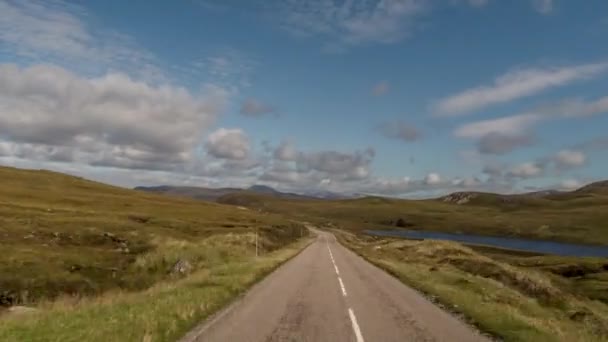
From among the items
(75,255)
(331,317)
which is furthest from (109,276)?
(331,317)

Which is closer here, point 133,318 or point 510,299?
point 133,318

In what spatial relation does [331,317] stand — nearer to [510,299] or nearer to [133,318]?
[133,318]

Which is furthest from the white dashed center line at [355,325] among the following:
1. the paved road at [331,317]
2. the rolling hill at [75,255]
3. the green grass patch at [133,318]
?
the rolling hill at [75,255]

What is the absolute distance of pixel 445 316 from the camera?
18891 millimetres

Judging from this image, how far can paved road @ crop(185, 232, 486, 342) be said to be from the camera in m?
14.5

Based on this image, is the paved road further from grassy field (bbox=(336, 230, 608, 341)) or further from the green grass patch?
grassy field (bbox=(336, 230, 608, 341))

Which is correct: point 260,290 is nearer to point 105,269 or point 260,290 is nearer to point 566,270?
point 105,269

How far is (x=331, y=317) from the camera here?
699 inches

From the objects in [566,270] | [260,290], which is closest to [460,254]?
[566,270]

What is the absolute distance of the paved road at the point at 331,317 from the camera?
47.6ft

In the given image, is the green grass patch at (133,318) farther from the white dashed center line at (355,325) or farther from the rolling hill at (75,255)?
the rolling hill at (75,255)

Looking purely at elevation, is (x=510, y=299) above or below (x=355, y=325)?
below

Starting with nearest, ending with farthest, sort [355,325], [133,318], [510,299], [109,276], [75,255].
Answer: [133,318] < [355,325] < [510,299] < [109,276] < [75,255]

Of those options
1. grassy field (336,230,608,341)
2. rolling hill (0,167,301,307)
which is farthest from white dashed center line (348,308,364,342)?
rolling hill (0,167,301,307)
